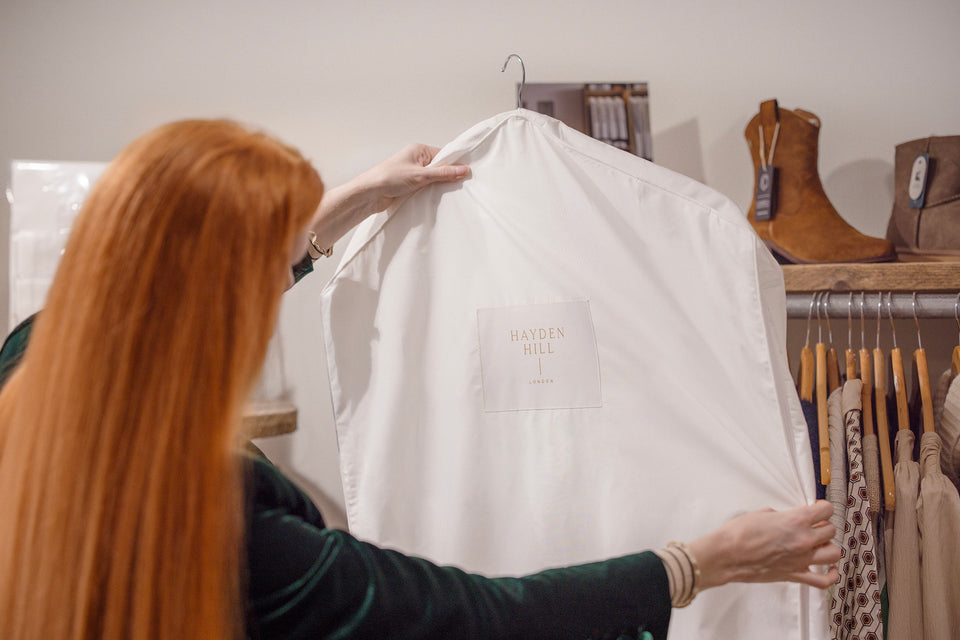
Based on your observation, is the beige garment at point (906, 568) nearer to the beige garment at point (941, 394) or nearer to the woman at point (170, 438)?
the beige garment at point (941, 394)

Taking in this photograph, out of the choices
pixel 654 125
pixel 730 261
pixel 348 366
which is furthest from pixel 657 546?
pixel 654 125

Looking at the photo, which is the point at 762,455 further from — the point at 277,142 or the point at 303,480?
the point at 303,480

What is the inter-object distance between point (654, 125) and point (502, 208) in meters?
0.77

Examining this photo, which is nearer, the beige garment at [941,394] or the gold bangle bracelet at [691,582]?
the gold bangle bracelet at [691,582]

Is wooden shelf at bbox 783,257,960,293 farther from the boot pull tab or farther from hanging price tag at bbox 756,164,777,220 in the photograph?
the boot pull tab

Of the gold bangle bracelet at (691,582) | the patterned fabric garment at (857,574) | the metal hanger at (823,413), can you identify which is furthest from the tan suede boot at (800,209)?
the gold bangle bracelet at (691,582)

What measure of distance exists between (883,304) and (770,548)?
1.90ft

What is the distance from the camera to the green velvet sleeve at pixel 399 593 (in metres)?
0.54

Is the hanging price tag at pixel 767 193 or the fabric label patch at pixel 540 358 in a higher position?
the hanging price tag at pixel 767 193

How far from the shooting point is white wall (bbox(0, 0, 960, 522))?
1473mm

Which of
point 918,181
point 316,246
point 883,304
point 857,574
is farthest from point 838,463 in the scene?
point 316,246

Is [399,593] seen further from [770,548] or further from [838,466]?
[838,466]

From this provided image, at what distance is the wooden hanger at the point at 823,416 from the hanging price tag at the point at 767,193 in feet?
0.70

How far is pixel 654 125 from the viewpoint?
5.01 ft
